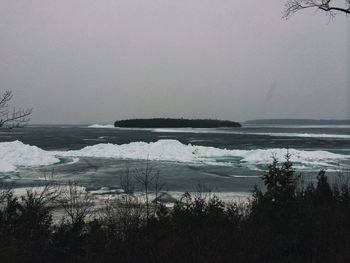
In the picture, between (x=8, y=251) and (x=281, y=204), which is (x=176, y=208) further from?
(x=8, y=251)

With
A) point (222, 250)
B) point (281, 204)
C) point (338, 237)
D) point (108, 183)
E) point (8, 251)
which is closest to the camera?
point (8, 251)

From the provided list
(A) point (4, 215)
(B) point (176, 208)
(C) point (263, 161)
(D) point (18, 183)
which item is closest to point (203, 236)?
(B) point (176, 208)

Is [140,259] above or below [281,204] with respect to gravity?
below

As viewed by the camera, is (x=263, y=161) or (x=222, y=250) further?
(x=263, y=161)

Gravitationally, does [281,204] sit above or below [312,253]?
above

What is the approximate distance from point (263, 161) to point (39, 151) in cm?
1549

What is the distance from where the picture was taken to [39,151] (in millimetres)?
31547

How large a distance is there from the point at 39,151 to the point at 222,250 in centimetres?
2833

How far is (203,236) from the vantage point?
18.6 ft

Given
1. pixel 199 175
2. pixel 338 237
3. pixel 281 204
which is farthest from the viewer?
pixel 199 175

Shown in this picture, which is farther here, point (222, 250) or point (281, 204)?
point (281, 204)

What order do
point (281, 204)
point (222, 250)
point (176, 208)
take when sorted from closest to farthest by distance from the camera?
point (222, 250), point (281, 204), point (176, 208)

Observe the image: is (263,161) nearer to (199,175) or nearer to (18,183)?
(199,175)

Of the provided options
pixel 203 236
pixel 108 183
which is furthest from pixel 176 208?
pixel 108 183
